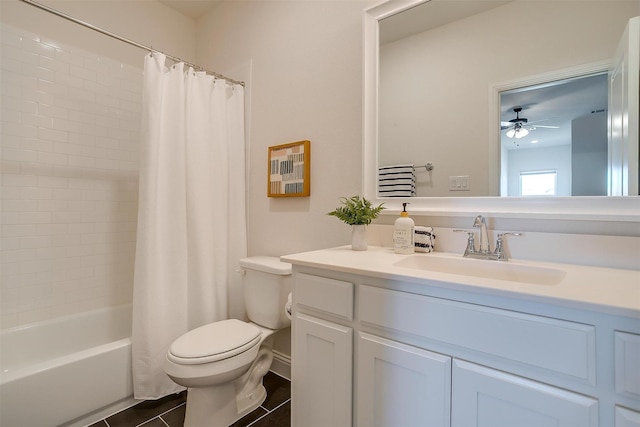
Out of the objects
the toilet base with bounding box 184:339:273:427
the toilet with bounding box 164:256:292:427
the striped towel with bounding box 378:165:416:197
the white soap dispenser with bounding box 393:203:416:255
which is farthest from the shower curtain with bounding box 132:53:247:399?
the white soap dispenser with bounding box 393:203:416:255

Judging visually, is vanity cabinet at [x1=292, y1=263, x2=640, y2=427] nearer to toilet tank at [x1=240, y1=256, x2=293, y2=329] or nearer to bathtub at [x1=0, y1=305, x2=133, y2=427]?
toilet tank at [x1=240, y1=256, x2=293, y2=329]

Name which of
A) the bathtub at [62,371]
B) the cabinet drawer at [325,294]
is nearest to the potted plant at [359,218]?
the cabinet drawer at [325,294]

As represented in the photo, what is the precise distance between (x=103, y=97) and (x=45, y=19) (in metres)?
0.49

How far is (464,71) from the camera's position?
4.29ft

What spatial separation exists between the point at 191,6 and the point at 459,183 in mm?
2483

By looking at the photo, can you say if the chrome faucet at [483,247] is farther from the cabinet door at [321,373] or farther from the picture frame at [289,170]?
the picture frame at [289,170]

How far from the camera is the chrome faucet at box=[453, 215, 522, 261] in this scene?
113 centimetres

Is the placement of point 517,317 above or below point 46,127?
below

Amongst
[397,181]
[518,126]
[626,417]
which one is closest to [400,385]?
[626,417]

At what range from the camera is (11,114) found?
5.59 feet

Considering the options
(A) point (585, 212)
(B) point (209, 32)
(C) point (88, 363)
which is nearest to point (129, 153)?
(B) point (209, 32)

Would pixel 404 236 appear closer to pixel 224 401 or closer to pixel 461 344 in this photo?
pixel 461 344

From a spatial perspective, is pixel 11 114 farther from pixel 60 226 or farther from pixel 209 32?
pixel 209 32

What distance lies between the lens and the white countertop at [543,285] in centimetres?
64
